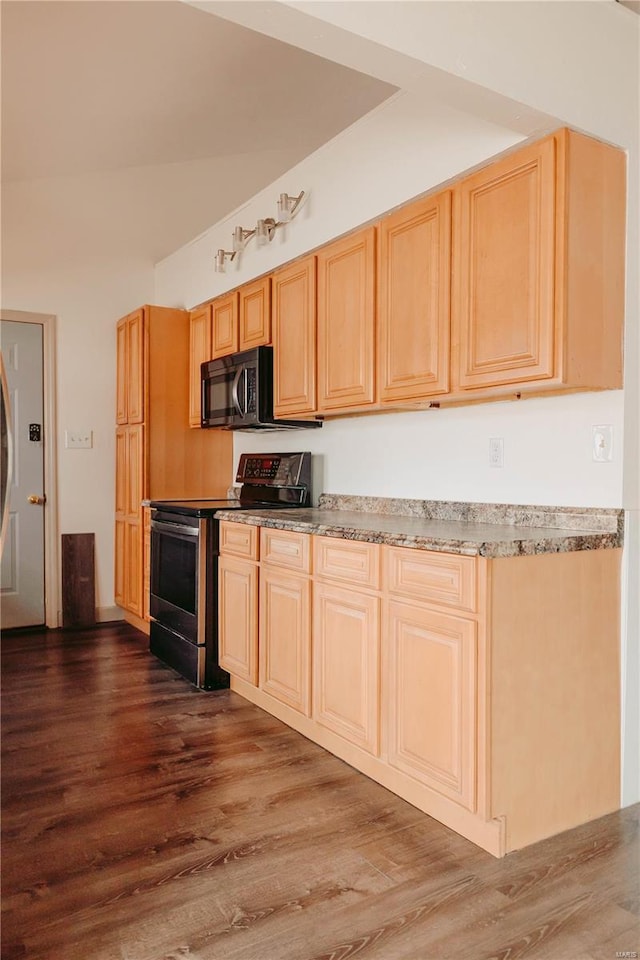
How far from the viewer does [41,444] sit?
4703mm

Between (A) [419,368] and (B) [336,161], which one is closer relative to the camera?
(A) [419,368]

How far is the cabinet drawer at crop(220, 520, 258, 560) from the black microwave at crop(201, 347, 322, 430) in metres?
0.61

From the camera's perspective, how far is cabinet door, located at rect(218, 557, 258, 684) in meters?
3.12

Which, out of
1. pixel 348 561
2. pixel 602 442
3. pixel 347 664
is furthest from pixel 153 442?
pixel 602 442

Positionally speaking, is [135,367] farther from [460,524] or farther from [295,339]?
[460,524]

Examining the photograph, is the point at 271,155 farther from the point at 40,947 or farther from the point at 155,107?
the point at 40,947

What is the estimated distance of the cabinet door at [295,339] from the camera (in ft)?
10.7

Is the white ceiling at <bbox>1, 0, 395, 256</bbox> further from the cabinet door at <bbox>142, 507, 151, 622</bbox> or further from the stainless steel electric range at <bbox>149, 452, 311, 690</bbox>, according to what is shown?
the cabinet door at <bbox>142, 507, 151, 622</bbox>

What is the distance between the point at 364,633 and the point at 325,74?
2.83 m

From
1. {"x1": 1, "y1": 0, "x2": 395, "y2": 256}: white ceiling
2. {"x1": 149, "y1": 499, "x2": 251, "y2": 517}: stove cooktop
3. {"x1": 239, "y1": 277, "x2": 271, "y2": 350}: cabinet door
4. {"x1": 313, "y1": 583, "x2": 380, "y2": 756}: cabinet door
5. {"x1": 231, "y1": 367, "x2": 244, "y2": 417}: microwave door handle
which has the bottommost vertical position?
{"x1": 313, "y1": 583, "x2": 380, "y2": 756}: cabinet door

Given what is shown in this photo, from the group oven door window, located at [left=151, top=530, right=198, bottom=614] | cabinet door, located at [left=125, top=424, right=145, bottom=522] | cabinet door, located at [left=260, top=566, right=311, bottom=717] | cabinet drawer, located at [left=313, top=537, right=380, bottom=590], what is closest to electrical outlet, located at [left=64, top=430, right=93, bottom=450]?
cabinet door, located at [left=125, top=424, right=145, bottom=522]

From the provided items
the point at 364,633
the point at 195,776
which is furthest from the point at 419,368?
the point at 195,776

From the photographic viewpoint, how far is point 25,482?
183 inches

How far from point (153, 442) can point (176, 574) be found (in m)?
1.14
